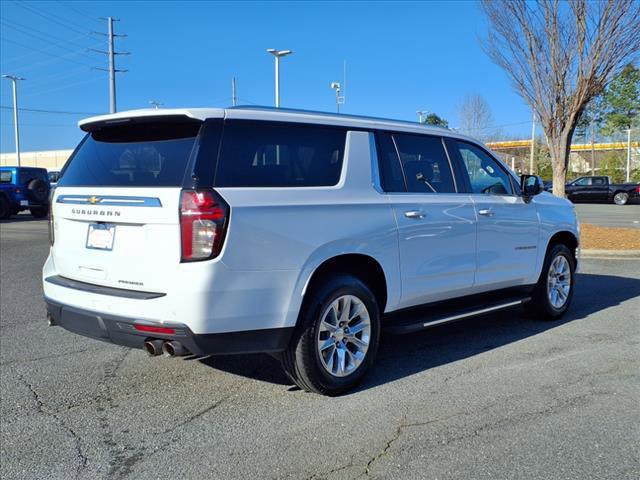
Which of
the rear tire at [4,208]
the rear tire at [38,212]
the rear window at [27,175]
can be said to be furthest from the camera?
the rear tire at [38,212]

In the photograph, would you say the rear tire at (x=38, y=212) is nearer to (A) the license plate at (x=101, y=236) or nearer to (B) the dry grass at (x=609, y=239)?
(B) the dry grass at (x=609, y=239)

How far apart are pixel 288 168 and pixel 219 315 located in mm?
1118

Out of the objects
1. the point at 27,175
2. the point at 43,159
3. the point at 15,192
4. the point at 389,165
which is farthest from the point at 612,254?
the point at 43,159

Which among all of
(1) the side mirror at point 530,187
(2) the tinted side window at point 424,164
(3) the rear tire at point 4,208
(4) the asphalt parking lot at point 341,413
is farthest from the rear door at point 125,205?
→ (3) the rear tire at point 4,208

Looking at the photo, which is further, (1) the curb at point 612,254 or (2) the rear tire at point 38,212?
(2) the rear tire at point 38,212

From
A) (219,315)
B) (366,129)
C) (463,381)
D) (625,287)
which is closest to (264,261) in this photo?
(219,315)

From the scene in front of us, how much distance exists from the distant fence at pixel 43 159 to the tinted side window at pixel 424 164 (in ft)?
270

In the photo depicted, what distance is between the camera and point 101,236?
3861 millimetres

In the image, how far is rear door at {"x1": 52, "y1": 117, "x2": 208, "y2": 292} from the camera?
139 inches

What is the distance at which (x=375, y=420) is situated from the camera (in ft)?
12.4

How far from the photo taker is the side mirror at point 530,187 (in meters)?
5.95

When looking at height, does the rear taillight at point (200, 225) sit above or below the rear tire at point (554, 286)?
above

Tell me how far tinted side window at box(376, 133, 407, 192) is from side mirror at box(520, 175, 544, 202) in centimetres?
186

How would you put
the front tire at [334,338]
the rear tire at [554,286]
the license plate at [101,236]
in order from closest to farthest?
the license plate at [101,236], the front tire at [334,338], the rear tire at [554,286]
